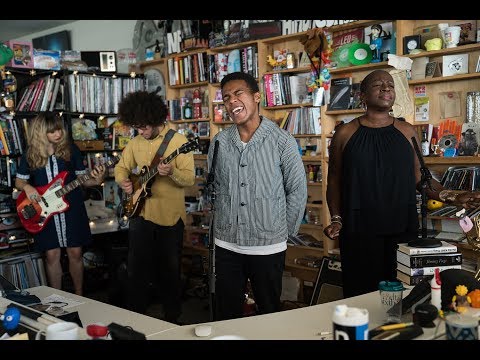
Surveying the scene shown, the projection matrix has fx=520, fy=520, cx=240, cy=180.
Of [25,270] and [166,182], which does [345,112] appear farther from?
[25,270]

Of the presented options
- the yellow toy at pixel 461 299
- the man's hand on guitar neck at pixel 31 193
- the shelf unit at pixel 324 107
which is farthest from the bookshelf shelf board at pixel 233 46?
the yellow toy at pixel 461 299

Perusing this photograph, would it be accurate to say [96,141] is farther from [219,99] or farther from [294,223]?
[294,223]

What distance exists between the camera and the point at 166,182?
346 centimetres

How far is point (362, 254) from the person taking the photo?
2.38 meters

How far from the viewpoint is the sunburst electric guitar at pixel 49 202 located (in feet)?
13.3

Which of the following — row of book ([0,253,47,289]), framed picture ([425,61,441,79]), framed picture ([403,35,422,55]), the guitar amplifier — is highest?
the guitar amplifier

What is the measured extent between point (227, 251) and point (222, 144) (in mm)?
517

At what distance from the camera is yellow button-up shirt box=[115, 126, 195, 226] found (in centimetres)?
338

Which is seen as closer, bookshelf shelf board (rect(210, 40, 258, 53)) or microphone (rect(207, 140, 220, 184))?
microphone (rect(207, 140, 220, 184))

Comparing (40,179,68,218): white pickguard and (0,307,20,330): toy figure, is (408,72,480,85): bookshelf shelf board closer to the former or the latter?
(40,179,68,218): white pickguard

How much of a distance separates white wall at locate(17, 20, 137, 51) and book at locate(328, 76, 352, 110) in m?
2.83

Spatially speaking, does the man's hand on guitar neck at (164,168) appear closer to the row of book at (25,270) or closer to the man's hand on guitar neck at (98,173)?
the man's hand on guitar neck at (98,173)

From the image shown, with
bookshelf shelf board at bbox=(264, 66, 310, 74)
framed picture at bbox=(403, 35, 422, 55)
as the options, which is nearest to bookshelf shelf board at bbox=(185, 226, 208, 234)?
bookshelf shelf board at bbox=(264, 66, 310, 74)
